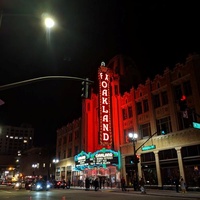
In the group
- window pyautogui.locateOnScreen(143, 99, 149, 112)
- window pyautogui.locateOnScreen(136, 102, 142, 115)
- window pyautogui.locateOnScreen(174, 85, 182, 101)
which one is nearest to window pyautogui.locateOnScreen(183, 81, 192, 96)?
window pyautogui.locateOnScreen(174, 85, 182, 101)

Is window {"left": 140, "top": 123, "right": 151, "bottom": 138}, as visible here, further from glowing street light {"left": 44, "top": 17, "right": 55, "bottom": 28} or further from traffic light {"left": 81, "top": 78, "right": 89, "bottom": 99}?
glowing street light {"left": 44, "top": 17, "right": 55, "bottom": 28}

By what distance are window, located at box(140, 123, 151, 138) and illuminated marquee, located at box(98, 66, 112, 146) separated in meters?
5.92

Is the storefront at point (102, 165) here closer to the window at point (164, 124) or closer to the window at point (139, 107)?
the window at point (139, 107)

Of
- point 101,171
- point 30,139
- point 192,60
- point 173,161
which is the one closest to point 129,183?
point 101,171

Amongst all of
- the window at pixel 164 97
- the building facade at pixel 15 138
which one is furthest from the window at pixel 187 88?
the building facade at pixel 15 138

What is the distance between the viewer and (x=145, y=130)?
3688 centimetres

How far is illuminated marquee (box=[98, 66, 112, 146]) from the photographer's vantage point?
39594mm

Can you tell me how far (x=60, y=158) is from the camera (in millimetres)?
62250

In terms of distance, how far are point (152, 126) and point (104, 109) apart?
31.9 ft

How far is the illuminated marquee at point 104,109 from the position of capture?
39594 mm

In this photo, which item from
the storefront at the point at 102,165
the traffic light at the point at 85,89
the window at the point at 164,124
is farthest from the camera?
the storefront at the point at 102,165

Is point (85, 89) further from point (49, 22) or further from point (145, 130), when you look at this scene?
point (145, 130)

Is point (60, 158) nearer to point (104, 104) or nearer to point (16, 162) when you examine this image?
point (104, 104)

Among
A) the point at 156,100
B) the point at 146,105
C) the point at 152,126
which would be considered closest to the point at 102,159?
the point at 152,126
